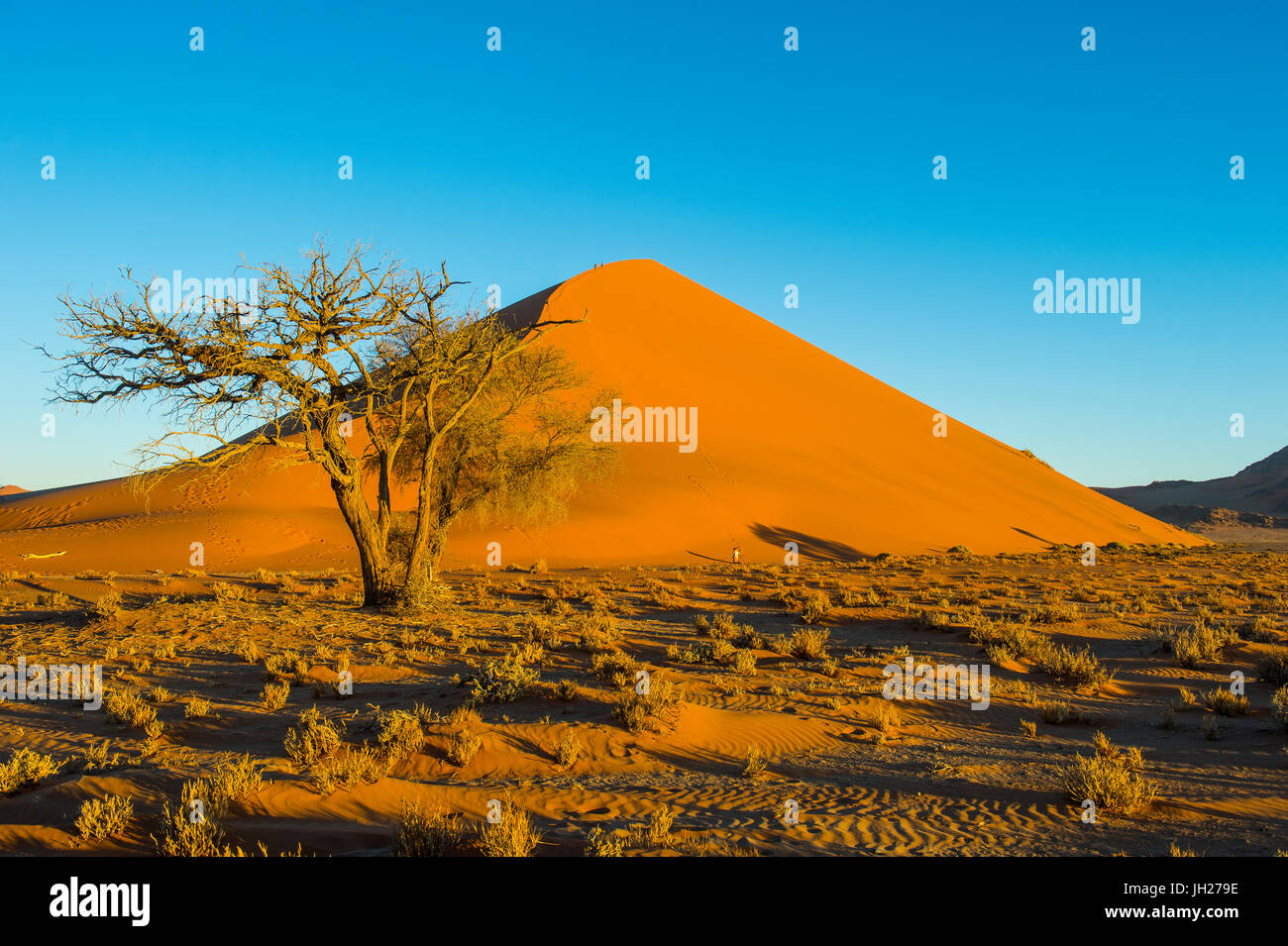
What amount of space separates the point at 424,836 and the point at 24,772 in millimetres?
4089

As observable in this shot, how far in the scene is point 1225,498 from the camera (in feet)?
370

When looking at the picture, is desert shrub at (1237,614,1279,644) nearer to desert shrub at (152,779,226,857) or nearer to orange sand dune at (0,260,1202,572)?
desert shrub at (152,779,226,857)

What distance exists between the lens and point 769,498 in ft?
132

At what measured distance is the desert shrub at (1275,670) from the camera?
1030 cm

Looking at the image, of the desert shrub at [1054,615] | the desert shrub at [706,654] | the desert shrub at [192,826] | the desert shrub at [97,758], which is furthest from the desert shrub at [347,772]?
the desert shrub at [1054,615]

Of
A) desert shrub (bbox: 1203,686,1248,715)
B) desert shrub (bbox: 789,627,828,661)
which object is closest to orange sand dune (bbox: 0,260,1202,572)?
desert shrub (bbox: 789,627,828,661)

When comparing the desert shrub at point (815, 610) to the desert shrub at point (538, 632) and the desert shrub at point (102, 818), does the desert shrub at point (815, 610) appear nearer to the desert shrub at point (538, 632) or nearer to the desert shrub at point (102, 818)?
the desert shrub at point (538, 632)

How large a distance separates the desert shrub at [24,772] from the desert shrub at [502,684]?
385 cm

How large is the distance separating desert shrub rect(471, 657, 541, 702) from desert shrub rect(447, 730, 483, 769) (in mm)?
1385

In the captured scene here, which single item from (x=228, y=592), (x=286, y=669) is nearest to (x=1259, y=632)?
(x=286, y=669)

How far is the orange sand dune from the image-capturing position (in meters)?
33.2
